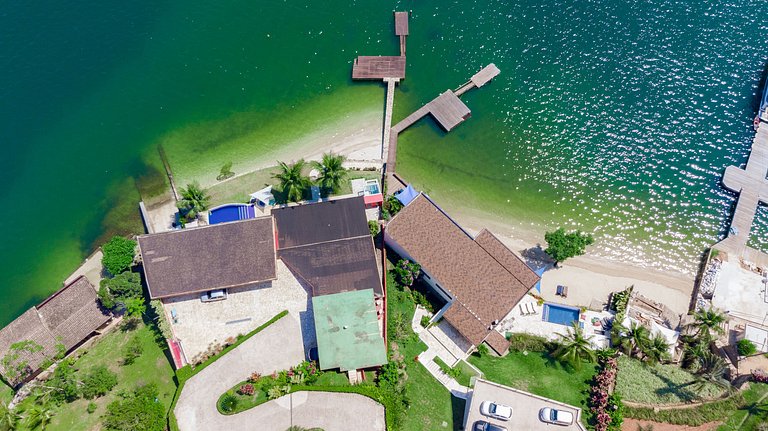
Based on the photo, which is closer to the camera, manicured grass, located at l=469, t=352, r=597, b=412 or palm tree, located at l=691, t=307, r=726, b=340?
manicured grass, located at l=469, t=352, r=597, b=412

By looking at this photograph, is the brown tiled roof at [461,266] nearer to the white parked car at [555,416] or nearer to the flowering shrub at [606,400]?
the white parked car at [555,416]

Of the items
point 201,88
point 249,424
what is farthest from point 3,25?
point 249,424

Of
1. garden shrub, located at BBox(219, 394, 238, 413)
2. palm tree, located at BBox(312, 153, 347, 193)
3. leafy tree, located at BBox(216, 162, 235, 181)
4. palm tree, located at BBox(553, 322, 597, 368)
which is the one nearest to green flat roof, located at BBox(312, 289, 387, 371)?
garden shrub, located at BBox(219, 394, 238, 413)

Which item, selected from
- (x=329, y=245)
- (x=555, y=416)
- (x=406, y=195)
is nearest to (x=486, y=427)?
(x=555, y=416)

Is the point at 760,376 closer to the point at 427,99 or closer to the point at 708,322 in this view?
the point at 708,322

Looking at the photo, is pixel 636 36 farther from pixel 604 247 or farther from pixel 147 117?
pixel 147 117

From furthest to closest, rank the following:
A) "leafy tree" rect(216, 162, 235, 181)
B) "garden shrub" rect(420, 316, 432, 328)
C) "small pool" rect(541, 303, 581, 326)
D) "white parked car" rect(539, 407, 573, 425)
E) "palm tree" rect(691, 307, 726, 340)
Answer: "leafy tree" rect(216, 162, 235, 181) → "small pool" rect(541, 303, 581, 326) → "garden shrub" rect(420, 316, 432, 328) → "palm tree" rect(691, 307, 726, 340) → "white parked car" rect(539, 407, 573, 425)

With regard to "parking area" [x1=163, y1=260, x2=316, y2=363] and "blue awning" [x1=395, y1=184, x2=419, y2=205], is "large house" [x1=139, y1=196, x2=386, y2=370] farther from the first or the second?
"blue awning" [x1=395, y1=184, x2=419, y2=205]
